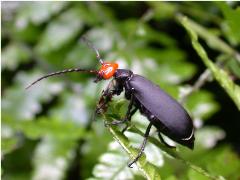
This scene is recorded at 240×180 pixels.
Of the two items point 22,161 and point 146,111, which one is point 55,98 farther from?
point 146,111

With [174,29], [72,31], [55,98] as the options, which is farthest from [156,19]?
[55,98]

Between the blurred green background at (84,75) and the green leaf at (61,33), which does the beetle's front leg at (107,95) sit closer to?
the blurred green background at (84,75)

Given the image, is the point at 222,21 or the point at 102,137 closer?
the point at 102,137

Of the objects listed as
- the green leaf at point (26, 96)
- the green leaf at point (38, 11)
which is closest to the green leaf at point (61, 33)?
the green leaf at point (38, 11)

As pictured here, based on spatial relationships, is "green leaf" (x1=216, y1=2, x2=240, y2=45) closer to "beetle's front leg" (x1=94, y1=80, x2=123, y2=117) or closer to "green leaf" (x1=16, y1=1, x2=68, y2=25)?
"beetle's front leg" (x1=94, y1=80, x2=123, y2=117)

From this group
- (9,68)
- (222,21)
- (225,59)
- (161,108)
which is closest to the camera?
(161,108)

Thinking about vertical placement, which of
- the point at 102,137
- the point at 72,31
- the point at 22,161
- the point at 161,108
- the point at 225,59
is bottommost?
the point at 161,108

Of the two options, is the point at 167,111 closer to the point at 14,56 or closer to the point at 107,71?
the point at 107,71
